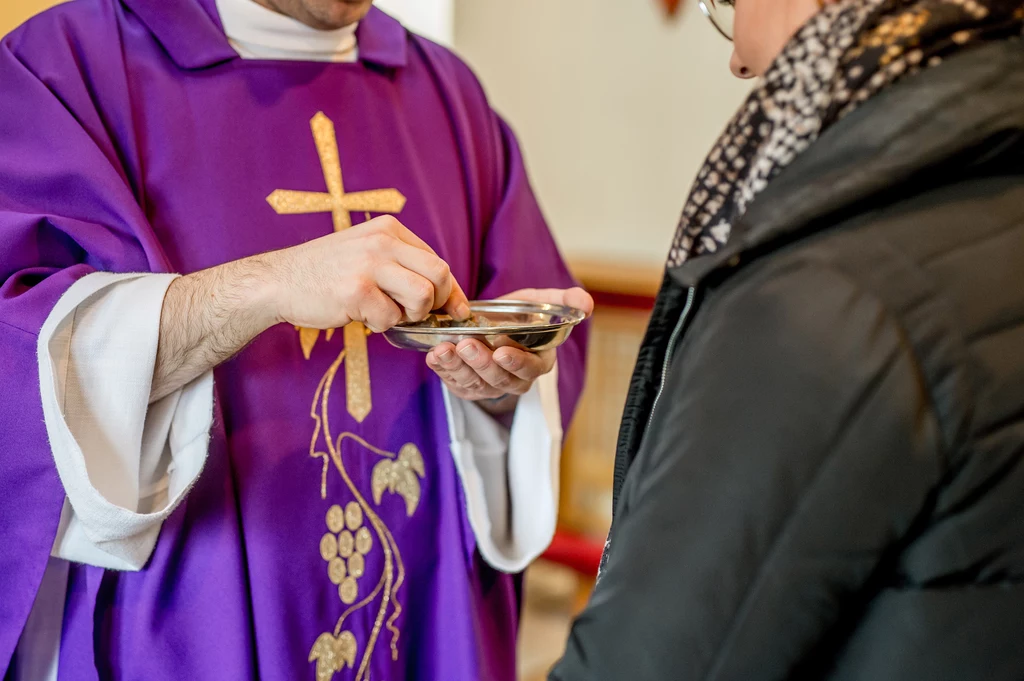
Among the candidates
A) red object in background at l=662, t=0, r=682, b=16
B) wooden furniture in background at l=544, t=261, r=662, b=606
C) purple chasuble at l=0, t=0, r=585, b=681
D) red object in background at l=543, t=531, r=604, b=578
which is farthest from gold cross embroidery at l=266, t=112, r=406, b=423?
red object in background at l=662, t=0, r=682, b=16

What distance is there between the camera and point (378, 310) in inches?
57.3

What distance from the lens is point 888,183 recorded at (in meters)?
0.90

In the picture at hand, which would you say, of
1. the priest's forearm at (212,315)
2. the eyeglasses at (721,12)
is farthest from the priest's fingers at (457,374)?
the eyeglasses at (721,12)

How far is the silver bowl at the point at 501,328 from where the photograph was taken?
1480mm

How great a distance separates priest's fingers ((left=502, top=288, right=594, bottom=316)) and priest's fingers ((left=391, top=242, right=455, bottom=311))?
374 millimetres

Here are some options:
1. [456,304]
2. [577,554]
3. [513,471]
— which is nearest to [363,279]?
[456,304]

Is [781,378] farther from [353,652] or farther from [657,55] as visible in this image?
[657,55]

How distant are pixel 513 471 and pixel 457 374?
1.46 ft

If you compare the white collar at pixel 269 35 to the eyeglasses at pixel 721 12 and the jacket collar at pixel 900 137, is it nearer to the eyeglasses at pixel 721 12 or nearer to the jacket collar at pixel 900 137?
the eyeglasses at pixel 721 12

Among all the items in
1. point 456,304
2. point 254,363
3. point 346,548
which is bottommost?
point 346,548

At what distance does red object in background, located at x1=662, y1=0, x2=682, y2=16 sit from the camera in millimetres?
4840

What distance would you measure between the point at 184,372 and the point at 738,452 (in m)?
1.01

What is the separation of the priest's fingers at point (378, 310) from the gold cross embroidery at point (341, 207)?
37cm

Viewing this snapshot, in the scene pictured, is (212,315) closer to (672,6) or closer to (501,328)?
(501,328)
